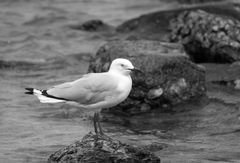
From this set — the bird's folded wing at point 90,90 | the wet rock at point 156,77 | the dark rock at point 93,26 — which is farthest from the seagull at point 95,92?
the dark rock at point 93,26

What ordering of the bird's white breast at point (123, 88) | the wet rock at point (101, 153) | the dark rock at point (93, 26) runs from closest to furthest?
the wet rock at point (101, 153) < the bird's white breast at point (123, 88) < the dark rock at point (93, 26)

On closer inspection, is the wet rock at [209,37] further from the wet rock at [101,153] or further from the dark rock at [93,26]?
the wet rock at [101,153]

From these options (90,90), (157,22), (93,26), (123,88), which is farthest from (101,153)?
(93,26)

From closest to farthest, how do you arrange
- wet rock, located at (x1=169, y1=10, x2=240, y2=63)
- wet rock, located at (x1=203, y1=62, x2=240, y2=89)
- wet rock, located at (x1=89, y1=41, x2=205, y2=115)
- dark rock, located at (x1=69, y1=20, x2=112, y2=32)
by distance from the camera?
wet rock, located at (x1=89, y1=41, x2=205, y2=115)
wet rock, located at (x1=203, y1=62, x2=240, y2=89)
wet rock, located at (x1=169, y1=10, x2=240, y2=63)
dark rock, located at (x1=69, y1=20, x2=112, y2=32)

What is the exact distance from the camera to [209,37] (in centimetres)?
1477

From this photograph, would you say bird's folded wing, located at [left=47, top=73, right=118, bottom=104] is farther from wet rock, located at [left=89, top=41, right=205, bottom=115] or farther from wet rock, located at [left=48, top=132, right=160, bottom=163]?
wet rock, located at [left=89, top=41, right=205, bottom=115]

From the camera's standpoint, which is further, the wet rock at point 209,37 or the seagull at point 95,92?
the wet rock at point 209,37

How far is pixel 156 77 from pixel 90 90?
261cm

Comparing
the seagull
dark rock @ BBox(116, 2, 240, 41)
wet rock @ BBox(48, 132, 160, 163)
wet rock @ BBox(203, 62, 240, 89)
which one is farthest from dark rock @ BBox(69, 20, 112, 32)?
wet rock @ BBox(48, 132, 160, 163)

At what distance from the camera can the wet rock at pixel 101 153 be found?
799 centimetres

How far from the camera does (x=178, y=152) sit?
30.3 ft

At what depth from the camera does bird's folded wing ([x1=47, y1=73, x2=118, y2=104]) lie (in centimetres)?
927

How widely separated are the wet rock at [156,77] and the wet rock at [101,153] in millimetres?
3459

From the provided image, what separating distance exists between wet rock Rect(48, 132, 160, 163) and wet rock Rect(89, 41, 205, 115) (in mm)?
3459
